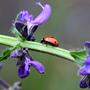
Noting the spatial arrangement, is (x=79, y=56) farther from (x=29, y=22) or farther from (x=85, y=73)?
(x=29, y=22)

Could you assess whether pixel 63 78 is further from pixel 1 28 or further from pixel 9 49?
pixel 9 49

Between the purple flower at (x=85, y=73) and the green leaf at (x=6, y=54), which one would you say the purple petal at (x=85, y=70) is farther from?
the green leaf at (x=6, y=54)

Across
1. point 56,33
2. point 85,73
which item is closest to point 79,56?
point 85,73

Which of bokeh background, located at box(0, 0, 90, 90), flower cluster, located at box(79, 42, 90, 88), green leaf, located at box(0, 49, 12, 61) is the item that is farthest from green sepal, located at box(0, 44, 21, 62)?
bokeh background, located at box(0, 0, 90, 90)

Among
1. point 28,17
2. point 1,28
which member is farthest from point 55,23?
point 28,17

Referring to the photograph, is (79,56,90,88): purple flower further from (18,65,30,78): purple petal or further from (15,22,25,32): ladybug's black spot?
(15,22,25,32): ladybug's black spot

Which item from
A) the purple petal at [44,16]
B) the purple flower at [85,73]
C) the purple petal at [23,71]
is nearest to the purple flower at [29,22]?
the purple petal at [44,16]

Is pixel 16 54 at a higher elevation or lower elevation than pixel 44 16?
lower
